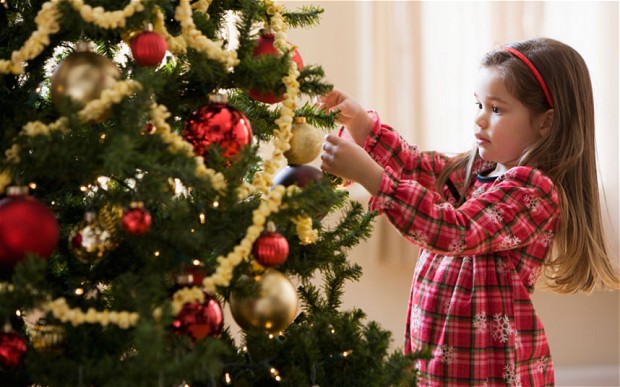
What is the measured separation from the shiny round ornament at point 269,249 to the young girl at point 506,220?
418mm

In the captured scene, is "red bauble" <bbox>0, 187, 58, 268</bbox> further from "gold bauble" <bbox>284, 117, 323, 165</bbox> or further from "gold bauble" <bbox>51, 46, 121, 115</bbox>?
"gold bauble" <bbox>284, 117, 323, 165</bbox>

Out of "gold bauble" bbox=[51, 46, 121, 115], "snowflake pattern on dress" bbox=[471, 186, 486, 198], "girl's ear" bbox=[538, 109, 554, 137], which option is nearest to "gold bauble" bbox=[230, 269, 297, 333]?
"gold bauble" bbox=[51, 46, 121, 115]

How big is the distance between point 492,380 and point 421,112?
90 cm

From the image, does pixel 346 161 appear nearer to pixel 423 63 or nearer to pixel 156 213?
pixel 156 213

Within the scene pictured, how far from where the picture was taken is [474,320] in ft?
4.12

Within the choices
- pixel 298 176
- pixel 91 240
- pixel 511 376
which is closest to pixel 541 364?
pixel 511 376

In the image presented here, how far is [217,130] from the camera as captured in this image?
743mm

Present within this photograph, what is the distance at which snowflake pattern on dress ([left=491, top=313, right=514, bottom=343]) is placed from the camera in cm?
125

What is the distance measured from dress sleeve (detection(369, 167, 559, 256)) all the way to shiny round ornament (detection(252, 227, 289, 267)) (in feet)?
1.36

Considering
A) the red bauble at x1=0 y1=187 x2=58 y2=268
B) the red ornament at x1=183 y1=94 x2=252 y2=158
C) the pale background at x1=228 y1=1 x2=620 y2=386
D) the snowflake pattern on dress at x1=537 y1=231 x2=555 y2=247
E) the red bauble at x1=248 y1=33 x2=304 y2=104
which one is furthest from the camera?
Answer: the pale background at x1=228 y1=1 x2=620 y2=386

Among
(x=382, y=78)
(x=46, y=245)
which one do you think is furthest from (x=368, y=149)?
(x=46, y=245)

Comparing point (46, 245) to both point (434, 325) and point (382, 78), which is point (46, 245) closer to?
point (434, 325)

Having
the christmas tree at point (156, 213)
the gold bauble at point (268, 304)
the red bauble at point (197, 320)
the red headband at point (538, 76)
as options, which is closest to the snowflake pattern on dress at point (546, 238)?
the red headband at point (538, 76)

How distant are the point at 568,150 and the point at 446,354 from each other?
1.37 ft
